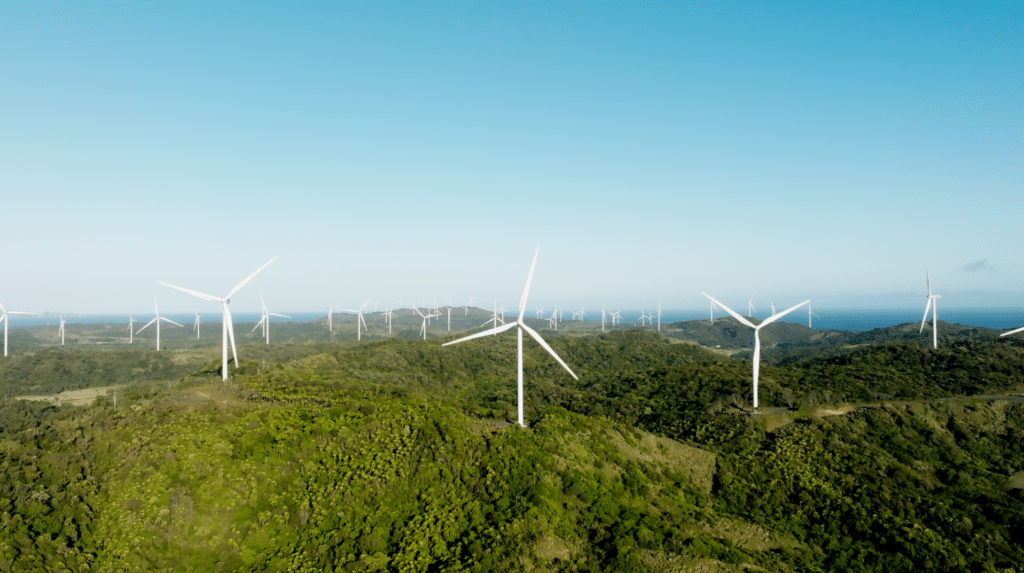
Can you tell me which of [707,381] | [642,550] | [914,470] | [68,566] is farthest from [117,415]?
[707,381]

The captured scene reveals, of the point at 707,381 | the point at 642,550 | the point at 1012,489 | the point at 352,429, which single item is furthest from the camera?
the point at 707,381

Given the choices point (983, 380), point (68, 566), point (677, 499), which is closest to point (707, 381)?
point (983, 380)

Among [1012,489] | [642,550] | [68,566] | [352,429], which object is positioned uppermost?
[352,429]

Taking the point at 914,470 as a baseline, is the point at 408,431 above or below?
above

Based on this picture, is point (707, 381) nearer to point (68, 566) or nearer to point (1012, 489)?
point (1012, 489)

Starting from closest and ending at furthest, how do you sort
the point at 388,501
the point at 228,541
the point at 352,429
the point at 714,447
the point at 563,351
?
the point at 228,541 < the point at 388,501 < the point at 352,429 < the point at 714,447 < the point at 563,351

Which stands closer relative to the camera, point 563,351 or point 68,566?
point 68,566
